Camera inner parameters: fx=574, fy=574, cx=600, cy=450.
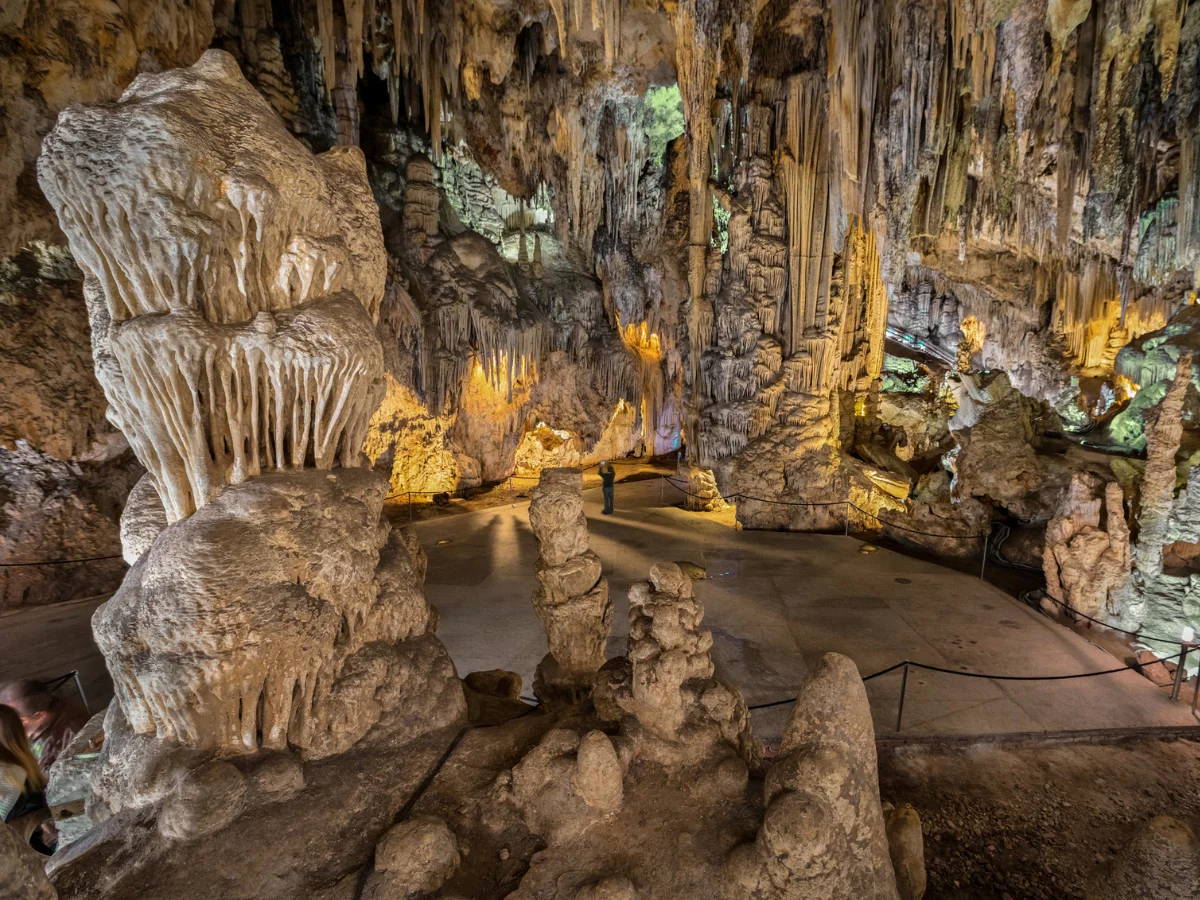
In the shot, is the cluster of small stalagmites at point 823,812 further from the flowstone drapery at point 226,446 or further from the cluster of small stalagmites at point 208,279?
the cluster of small stalagmites at point 208,279

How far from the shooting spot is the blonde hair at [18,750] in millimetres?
3440

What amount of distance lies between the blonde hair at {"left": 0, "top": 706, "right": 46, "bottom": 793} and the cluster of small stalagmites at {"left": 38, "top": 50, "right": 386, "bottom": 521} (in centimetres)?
236

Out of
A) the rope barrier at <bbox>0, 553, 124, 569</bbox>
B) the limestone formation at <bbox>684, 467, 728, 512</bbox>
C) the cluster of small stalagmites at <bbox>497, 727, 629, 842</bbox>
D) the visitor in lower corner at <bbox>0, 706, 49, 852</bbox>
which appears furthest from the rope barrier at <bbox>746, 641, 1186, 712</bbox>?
the rope barrier at <bbox>0, 553, 124, 569</bbox>

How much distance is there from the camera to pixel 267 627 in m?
2.32

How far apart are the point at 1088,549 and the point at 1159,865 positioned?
189 inches

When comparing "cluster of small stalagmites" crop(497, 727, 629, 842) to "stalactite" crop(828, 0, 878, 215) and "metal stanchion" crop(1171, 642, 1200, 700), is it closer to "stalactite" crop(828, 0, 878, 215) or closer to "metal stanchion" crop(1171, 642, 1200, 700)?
"metal stanchion" crop(1171, 642, 1200, 700)

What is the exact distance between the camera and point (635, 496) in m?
11.7

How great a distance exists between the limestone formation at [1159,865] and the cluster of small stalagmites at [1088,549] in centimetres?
465

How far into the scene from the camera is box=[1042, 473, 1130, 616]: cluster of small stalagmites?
5.91 m

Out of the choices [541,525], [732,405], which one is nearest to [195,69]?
[541,525]

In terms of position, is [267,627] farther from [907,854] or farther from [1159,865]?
[1159,865]

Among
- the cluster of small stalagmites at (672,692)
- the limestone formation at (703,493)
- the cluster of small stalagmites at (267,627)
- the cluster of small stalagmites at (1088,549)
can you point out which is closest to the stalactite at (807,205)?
the limestone formation at (703,493)

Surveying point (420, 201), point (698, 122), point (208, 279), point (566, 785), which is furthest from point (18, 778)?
point (698, 122)

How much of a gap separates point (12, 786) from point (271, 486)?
2.80 metres
